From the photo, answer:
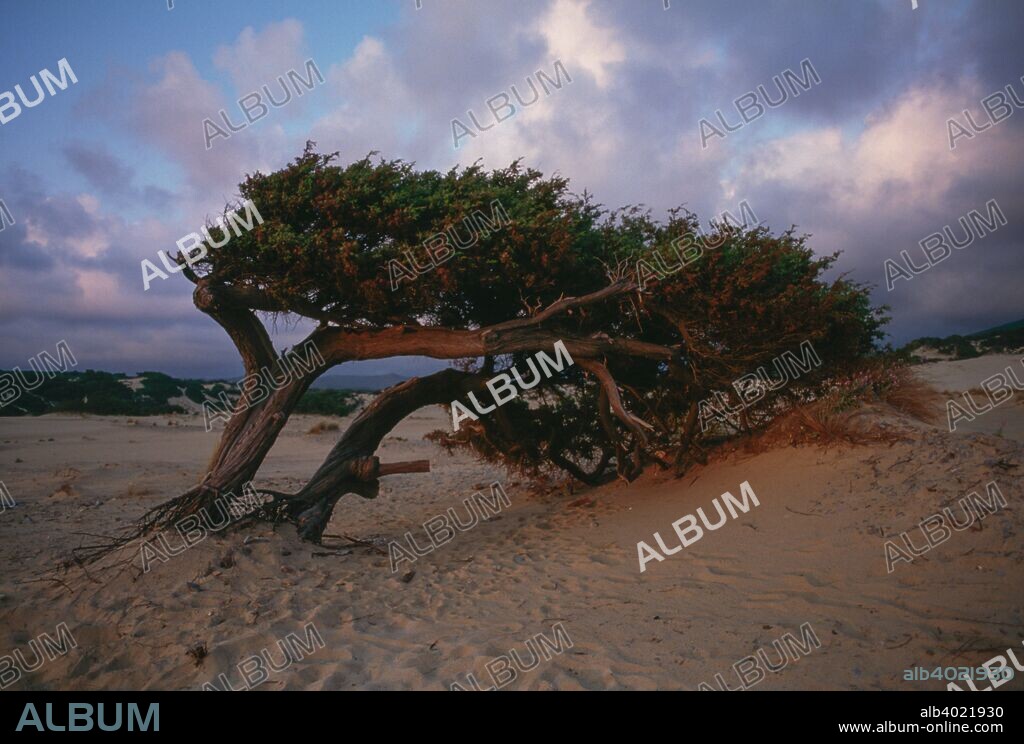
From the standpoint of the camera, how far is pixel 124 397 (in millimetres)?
37344

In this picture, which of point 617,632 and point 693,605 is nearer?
point 617,632

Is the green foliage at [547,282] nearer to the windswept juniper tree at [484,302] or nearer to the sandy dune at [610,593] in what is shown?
the windswept juniper tree at [484,302]

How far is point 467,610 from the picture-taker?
5.79 m

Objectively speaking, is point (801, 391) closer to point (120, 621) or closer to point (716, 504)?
point (716, 504)

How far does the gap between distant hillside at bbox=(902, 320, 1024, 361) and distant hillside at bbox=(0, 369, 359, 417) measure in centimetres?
3893

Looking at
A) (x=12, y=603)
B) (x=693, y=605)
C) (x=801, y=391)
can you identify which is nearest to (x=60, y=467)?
(x=12, y=603)

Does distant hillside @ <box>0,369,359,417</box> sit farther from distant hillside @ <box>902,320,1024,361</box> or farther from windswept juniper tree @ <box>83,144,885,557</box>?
distant hillside @ <box>902,320,1024,361</box>

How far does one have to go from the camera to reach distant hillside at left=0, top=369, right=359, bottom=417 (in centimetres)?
2955

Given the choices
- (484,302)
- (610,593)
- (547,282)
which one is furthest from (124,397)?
(610,593)

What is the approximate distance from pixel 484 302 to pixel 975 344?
45606mm

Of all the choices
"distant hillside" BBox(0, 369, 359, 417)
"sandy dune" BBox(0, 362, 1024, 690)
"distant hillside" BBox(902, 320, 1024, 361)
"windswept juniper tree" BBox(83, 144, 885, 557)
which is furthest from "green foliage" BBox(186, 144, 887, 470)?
"distant hillside" BBox(902, 320, 1024, 361)

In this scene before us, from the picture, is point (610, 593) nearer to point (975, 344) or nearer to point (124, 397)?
point (124, 397)

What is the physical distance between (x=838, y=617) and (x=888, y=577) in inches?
47.0

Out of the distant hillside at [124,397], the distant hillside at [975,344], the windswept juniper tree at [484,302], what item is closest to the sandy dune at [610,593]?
the windswept juniper tree at [484,302]
